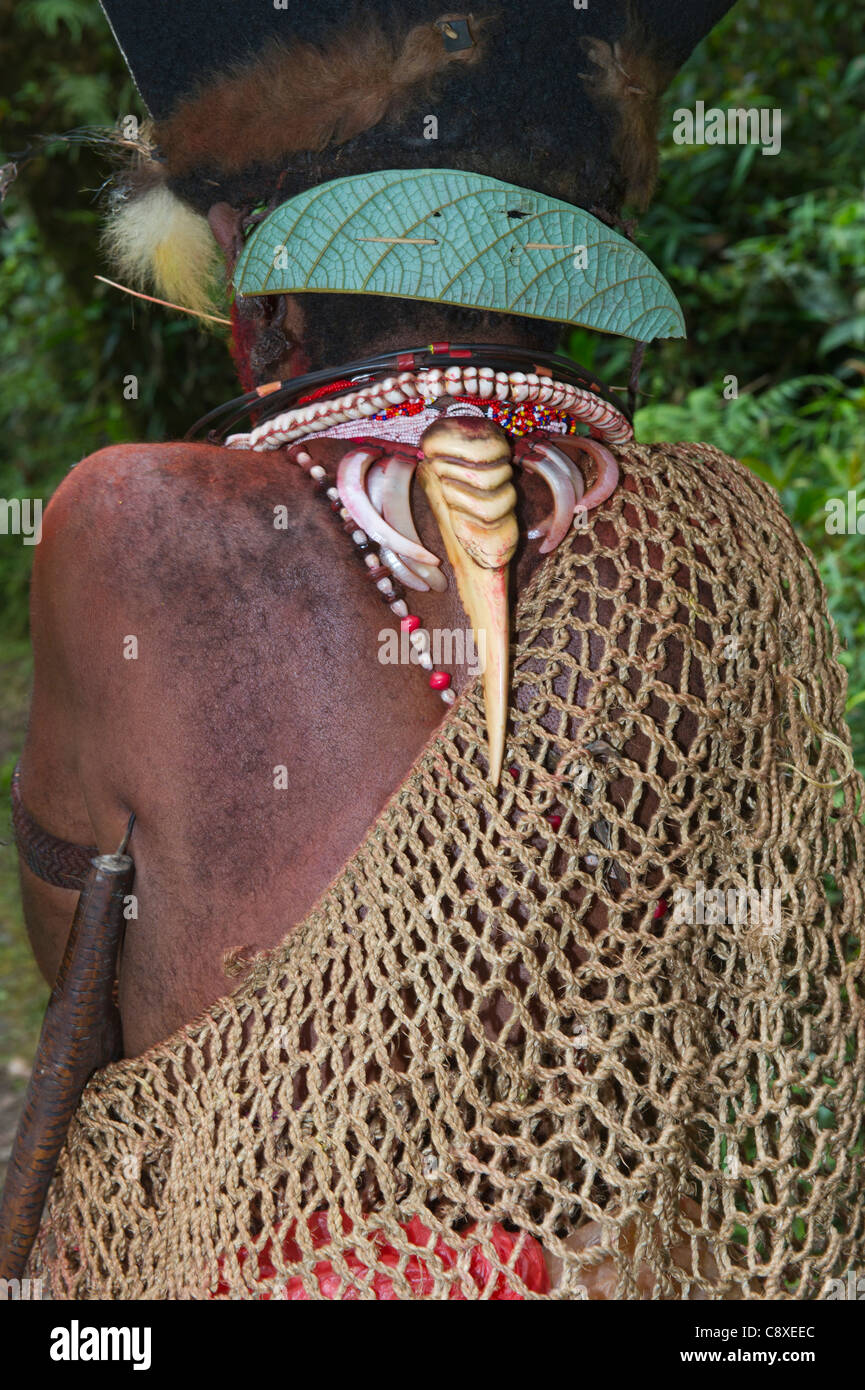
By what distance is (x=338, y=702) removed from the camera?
1354mm

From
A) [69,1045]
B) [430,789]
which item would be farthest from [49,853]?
[430,789]

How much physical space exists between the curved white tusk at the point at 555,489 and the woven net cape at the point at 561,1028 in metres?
0.04

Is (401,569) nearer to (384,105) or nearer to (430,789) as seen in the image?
(430,789)

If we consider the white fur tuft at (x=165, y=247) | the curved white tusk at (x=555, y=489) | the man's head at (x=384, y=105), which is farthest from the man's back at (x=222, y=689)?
the white fur tuft at (x=165, y=247)

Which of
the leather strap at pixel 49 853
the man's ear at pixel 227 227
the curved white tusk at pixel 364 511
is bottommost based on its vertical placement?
the leather strap at pixel 49 853

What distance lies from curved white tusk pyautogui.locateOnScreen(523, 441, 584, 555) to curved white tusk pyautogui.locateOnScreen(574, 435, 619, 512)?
0.02m

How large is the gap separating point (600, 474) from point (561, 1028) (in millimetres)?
659

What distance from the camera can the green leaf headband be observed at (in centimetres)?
136

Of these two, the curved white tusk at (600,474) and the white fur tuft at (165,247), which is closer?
the curved white tusk at (600,474)

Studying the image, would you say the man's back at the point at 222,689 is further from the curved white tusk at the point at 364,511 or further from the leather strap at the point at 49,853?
the leather strap at the point at 49,853

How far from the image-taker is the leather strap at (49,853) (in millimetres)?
1579

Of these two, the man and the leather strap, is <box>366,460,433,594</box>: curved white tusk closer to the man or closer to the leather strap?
the man

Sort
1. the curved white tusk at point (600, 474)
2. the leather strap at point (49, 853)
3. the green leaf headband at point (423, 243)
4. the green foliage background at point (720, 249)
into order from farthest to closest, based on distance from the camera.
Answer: the green foliage background at point (720, 249)
the leather strap at point (49, 853)
the curved white tusk at point (600, 474)
the green leaf headband at point (423, 243)

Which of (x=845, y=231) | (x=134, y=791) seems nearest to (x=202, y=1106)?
(x=134, y=791)
